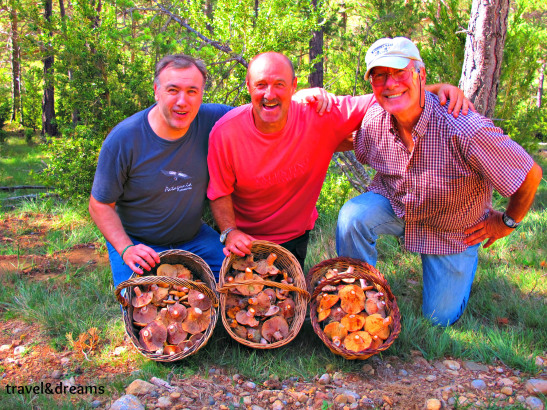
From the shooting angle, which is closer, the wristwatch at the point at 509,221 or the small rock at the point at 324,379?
the small rock at the point at 324,379

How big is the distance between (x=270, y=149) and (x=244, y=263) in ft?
2.87

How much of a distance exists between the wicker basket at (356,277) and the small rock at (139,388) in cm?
109

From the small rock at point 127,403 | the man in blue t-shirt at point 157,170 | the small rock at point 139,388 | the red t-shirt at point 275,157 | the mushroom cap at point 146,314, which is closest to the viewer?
the small rock at point 127,403

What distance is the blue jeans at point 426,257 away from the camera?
348 cm

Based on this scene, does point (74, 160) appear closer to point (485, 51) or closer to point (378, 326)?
point (378, 326)

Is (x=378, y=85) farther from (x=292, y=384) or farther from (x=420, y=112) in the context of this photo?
(x=292, y=384)

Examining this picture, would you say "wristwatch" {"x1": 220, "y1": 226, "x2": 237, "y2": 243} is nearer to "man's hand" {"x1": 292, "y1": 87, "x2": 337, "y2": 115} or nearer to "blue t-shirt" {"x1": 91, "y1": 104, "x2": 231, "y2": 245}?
"blue t-shirt" {"x1": 91, "y1": 104, "x2": 231, "y2": 245}

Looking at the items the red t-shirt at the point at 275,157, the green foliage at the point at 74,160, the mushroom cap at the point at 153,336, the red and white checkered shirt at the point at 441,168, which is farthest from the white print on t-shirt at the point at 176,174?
the green foliage at the point at 74,160

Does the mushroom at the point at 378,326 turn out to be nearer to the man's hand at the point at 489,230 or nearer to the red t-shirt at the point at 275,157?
the man's hand at the point at 489,230

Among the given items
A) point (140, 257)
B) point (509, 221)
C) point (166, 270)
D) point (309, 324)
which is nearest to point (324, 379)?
point (309, 324)

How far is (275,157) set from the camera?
3.47m

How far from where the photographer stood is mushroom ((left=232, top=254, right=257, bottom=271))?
3305 millimetres

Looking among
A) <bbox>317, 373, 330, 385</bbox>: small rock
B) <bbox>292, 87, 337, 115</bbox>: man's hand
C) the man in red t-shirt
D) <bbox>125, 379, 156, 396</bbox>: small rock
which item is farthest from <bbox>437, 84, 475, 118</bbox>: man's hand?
<bbox>125, 379, 156, 396</bbox>: small rock

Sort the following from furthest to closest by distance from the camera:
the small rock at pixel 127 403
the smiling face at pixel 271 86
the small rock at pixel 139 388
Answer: the smiling face at pixel 271 86 < the small rock at pixel 139 388 < the small rock at pixel 127 403
